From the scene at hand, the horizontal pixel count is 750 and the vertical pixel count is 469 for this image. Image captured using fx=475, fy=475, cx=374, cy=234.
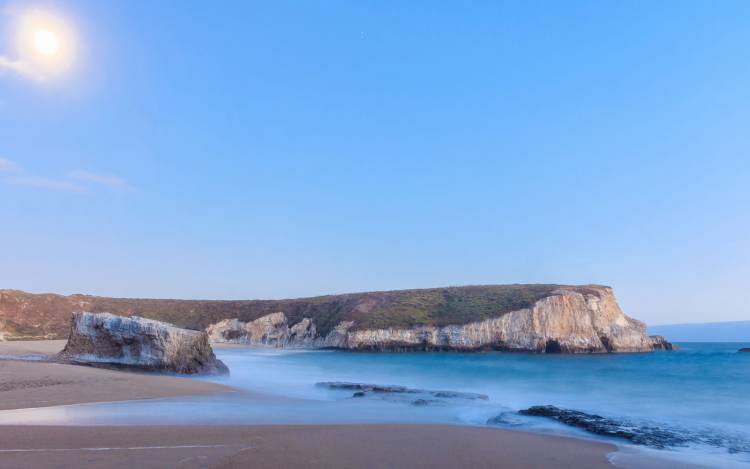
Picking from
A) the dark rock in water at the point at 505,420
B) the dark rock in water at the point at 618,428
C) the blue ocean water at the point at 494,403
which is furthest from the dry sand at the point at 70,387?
the dark rock in water at the point at 618,428

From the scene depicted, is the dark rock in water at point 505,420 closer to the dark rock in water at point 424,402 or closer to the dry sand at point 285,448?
the dry sand at point 285,448

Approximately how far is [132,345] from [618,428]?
59.6ft

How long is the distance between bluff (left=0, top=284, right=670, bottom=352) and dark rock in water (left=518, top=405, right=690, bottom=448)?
35.6 m

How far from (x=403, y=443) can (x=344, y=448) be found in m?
1.21

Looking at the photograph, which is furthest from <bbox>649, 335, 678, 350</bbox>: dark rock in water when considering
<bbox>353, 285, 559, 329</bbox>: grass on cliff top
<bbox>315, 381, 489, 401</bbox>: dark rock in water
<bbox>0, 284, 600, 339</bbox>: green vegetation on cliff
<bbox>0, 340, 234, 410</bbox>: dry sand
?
<bbox>0, 340, 234, 410</bbox>: dry sand

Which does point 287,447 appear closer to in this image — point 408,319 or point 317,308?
point 408,319

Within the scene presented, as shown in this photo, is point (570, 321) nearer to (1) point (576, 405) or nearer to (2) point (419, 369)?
(2) point (419, 369)

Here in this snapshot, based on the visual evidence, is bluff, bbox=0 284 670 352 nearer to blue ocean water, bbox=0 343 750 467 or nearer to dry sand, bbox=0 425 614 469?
blue ocean water, bbox=0 343 750 467

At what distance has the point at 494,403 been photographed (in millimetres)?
15086

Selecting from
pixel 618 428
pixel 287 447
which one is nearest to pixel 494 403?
pixel 618 428

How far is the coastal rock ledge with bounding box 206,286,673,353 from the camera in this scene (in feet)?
153

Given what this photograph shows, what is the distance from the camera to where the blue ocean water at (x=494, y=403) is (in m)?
9.65

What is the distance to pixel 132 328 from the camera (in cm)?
1969

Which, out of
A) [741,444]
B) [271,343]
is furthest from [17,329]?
[741,444]
